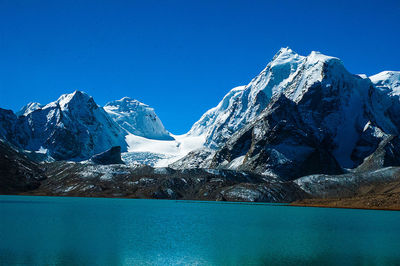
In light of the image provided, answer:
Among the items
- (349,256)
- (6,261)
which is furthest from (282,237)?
(6,261)

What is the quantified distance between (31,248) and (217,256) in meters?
26.7

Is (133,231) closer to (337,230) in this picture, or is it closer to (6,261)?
(6,261)

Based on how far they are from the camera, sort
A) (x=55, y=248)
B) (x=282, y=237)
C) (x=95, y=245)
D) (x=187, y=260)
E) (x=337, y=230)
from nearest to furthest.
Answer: (x=187, y=260), (x=55, y=248), (x=95, y=245), (x=282, y=237), (x=337, y=230)

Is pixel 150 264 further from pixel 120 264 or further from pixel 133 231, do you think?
pixel 133 231

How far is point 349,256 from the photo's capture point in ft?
216

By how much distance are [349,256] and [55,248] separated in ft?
142

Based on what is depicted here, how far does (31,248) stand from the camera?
63969mm

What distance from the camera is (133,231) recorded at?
91750 mm

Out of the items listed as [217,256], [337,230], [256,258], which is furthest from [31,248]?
[337,230]

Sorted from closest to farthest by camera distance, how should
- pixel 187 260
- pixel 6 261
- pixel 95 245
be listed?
pixel 6 261
pixel 187 260
pixel 95 245

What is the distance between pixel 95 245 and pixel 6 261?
56.9ft

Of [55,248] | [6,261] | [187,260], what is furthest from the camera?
[55,248]

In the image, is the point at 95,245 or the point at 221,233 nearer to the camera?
the point at 95,245

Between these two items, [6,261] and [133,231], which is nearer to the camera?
[6,261]
